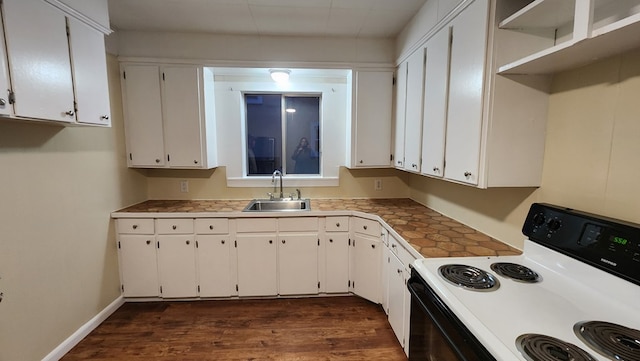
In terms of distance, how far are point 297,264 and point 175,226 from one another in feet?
3.97

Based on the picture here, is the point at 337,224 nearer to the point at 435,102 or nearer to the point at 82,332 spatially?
the point at 435,102

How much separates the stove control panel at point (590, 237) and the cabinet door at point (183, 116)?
2775 millimetres

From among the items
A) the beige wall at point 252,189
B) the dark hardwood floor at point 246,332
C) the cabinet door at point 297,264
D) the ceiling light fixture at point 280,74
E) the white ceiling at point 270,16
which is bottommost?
the dark hardwood floor at point 246,332

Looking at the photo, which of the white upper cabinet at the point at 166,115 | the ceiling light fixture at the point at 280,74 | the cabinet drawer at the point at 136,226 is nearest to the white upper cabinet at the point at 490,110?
the ceiling light fixture at the point at 280,74

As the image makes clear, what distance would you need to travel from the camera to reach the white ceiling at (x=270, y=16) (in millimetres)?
2189

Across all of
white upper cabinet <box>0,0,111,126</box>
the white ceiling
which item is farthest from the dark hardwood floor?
the white ceiling

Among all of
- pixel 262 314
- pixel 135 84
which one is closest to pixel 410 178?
pixel 262 314

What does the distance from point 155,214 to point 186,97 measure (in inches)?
46.1

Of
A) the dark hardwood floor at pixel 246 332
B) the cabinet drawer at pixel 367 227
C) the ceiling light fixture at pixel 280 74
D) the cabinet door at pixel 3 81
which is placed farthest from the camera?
the ceiling light fixture at pixel 280 74

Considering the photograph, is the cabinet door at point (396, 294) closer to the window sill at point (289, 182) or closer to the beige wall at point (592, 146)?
the beige wall at point (592, 146)

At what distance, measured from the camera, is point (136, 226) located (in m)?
2.59

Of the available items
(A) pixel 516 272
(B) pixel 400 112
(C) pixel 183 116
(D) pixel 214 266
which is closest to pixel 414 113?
(B) pixel 400 112

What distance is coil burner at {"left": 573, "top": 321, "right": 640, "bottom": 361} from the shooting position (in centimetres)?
76

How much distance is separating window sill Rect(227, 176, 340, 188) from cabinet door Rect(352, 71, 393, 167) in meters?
0.44
